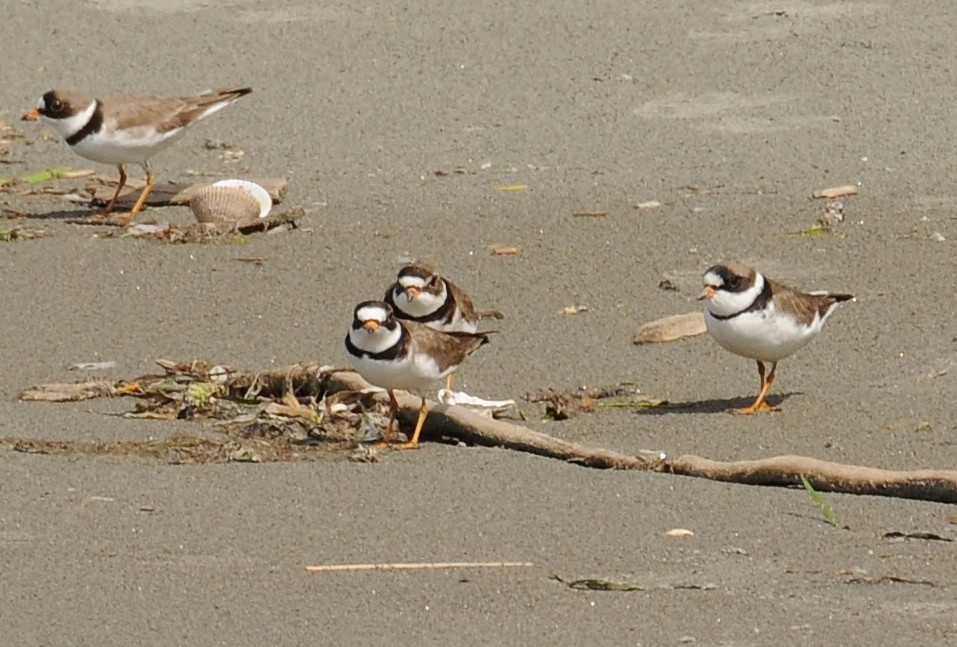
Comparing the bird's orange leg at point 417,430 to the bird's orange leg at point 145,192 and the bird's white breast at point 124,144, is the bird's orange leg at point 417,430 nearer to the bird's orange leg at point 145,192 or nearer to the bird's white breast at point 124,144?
the bird's orange leg at point 145,192

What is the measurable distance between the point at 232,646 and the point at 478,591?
78cm

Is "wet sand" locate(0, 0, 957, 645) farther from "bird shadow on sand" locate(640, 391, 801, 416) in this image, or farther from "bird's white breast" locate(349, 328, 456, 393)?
"bird's white breast" locate(349, 328, 456, 393)

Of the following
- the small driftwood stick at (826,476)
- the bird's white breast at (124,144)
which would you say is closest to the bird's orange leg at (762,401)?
the small driftwood stick at (826,476)

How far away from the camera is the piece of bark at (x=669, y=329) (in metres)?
8.67

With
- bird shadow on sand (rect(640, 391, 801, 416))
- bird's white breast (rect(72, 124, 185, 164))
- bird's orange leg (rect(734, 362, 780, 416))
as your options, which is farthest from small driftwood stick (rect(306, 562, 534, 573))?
bird's white breast (rect(72, 124, 185, 164))

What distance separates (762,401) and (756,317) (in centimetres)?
34

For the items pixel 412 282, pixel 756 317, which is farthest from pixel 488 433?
pixel 756 317

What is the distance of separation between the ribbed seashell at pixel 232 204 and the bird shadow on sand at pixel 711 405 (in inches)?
124

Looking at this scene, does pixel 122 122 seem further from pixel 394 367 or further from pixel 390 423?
pixel 394 367

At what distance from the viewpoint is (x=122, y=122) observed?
10.8 metres

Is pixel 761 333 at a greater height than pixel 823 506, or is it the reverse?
pixel 823 506

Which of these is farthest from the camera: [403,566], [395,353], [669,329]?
[669,329]

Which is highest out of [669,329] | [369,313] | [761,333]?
[369,313]

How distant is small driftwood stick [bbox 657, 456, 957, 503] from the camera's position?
6500mm
